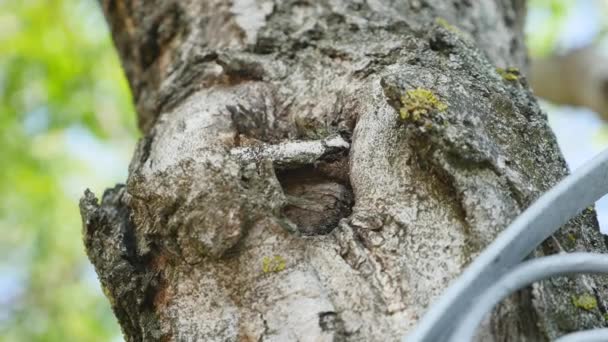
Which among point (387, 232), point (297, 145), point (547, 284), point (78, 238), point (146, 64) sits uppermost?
point (78, 238)

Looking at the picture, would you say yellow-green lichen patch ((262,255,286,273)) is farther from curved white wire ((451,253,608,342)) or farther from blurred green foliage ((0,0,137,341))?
blurred green foliage ((0,0,137,341))

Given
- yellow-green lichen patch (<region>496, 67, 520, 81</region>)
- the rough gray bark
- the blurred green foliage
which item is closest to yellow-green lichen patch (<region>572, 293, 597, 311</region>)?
the rough gray bark

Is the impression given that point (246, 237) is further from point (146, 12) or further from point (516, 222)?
point (146, 12)

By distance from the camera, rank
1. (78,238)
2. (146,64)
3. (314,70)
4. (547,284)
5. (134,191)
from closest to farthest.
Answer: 1. (547,284)
2. (134,191)
3. (314,70)
4. (146,64)
5. (78,238)

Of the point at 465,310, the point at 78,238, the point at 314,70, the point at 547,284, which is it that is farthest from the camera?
the point at 78,238

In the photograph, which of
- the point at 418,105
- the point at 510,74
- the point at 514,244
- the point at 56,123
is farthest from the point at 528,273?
the point at 56,123

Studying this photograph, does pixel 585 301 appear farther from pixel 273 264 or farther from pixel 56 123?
pixel 56 123

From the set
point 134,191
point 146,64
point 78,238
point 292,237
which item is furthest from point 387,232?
point 78,238
